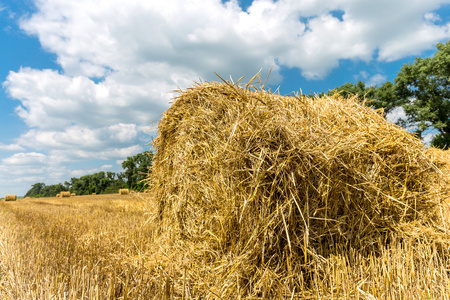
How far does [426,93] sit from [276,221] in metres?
30.5

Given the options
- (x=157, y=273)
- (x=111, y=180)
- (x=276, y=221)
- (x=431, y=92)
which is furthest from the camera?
(x=111, y=180)

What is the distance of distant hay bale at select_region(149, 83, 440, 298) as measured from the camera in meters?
2.25

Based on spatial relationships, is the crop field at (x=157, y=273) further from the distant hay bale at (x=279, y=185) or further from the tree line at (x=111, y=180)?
→ the tree line at (x=111, y=180)

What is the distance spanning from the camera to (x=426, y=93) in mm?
24719

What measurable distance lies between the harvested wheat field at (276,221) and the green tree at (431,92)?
25389mm

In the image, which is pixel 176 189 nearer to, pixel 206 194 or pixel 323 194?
pixel 206 194

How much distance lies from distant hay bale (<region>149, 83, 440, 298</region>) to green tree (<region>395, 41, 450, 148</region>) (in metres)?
25.3

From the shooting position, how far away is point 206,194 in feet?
9.48

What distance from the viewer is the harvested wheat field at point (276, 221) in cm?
220

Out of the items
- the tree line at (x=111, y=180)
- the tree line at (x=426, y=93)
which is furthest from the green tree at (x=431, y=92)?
the tree line at (x=111, y=180)

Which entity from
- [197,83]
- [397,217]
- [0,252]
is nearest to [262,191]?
[397,217]

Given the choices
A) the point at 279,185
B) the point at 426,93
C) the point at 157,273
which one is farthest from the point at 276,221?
the point at 426,93

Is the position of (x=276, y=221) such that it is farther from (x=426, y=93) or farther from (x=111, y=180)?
(x=111, y=180)

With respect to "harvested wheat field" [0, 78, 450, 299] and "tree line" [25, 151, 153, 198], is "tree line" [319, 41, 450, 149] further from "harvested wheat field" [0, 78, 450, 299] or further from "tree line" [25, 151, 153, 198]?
"tree line" [25, 151, 153, 198]
